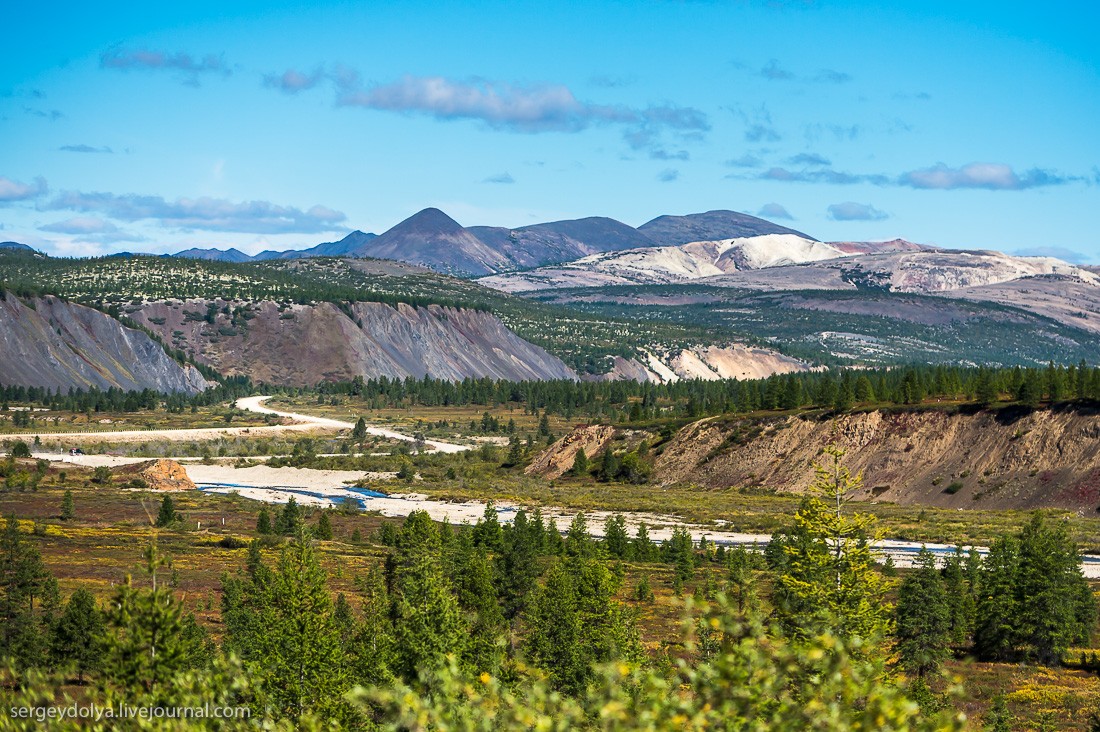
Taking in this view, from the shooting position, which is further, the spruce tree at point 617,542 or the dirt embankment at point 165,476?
the dirt embankment at point 165,476

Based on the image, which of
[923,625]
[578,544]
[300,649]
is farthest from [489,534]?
[300,649]

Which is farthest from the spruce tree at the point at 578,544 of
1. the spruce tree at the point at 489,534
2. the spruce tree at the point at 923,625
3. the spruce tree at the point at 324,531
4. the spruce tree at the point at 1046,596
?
the spruce tree at the point at 324,531

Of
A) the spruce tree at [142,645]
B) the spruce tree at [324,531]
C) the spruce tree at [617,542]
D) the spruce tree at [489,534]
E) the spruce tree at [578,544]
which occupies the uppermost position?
the spruce tree at [142,645]

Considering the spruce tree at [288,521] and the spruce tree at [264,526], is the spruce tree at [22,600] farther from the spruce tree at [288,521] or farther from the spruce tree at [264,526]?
the spruce tree at [288,521]

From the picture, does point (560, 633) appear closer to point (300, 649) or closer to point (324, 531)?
point (300, 649)

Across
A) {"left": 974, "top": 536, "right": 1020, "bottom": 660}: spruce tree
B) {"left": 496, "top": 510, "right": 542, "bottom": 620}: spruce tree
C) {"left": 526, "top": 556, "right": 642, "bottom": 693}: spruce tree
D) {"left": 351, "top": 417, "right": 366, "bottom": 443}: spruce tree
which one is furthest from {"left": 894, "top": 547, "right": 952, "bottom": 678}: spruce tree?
{"left": 351, "top": 417, "right": 366, "bottom": 443}: spruce tree

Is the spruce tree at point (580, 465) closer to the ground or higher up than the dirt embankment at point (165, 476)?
higher up

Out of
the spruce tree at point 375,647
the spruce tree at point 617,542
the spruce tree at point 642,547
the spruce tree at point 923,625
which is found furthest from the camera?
the spruce tree at point 642,547

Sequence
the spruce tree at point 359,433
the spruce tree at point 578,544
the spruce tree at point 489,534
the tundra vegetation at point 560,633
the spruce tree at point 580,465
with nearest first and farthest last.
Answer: the tundra vegetation at point 560,633 < the spruce tree at point 578,544 < the spruce tree at point 489,534 < the spruce tree at point 580,465 < the spruce tree at point 359,433
